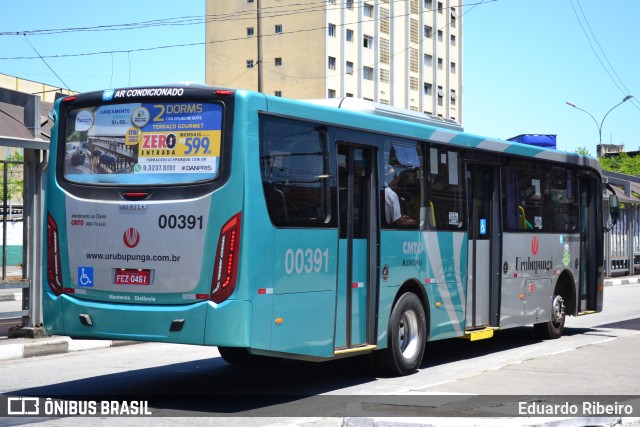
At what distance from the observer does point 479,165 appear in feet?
43.9

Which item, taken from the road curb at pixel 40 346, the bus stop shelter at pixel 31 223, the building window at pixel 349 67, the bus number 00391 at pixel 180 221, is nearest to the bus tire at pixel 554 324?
the road curb at pixel 40 346

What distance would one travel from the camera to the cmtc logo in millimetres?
9125

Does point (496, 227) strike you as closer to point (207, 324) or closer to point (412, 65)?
point (207, 324)

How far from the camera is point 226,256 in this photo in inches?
345

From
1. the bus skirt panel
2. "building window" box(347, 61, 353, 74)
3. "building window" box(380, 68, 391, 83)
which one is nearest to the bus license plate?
the bus skirt panel

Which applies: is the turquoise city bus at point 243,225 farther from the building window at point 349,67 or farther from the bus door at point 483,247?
the building window at point 349,67

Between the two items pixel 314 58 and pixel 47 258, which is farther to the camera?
pixel 314 58

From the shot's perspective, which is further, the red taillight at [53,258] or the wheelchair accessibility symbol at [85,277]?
the red taillight at [53,258]

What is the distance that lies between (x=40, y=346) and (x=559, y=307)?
815cm

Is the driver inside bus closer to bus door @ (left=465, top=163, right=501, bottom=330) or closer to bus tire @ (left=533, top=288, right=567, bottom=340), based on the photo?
bus door @ (left=465, top=163, right=501, bottom=330)

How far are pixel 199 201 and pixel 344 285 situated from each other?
2157 mm

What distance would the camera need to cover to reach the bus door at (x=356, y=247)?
1027 centimetres

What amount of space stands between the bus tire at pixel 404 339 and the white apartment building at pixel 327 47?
55.6 meters

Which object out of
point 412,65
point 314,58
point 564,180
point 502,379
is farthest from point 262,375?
point 412,65
